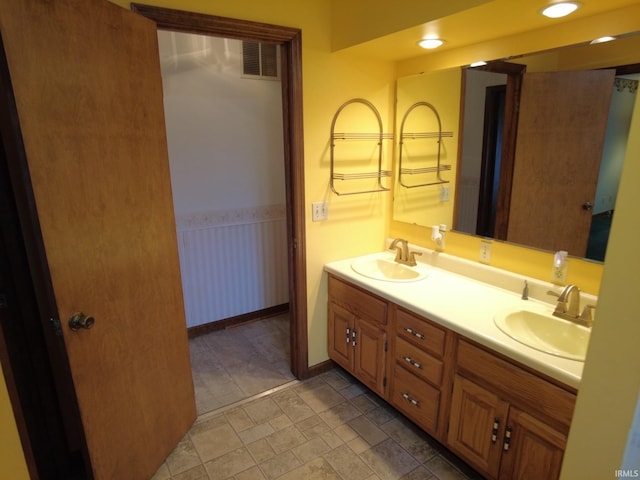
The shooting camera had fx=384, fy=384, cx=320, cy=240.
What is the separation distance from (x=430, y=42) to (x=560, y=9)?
0.62 metres

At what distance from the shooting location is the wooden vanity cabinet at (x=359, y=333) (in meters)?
2.11

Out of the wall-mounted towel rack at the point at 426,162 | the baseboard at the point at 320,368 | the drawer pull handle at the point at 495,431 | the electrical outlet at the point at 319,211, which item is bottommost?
the baseboard at the point at 320,368

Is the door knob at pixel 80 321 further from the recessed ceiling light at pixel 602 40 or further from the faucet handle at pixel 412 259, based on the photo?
the recessed ceiling light at pixel 602 40

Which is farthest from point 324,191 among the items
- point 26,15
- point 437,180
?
point 26,15

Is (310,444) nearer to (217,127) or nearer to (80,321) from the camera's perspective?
(80,321)

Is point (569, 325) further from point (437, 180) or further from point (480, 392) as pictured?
point (437, 180)

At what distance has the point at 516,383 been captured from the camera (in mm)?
1447

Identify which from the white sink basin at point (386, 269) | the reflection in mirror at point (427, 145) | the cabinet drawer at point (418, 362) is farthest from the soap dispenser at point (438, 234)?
the cabinet drawer at point (418, 362)

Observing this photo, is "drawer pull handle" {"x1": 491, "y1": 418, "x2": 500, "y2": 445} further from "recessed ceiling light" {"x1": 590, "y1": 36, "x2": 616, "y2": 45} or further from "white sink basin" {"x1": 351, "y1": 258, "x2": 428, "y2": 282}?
"recessed ceiling light" {"x1": 590, "y1": 36, "x2": 616, "y2": 45}

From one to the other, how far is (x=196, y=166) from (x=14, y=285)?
61.5 inches

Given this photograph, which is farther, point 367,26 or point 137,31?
point 367,26

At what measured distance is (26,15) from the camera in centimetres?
118

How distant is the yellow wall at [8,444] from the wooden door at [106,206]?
0.72ft

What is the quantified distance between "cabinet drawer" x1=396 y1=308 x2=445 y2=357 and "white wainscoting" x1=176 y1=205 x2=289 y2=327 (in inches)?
63.0
